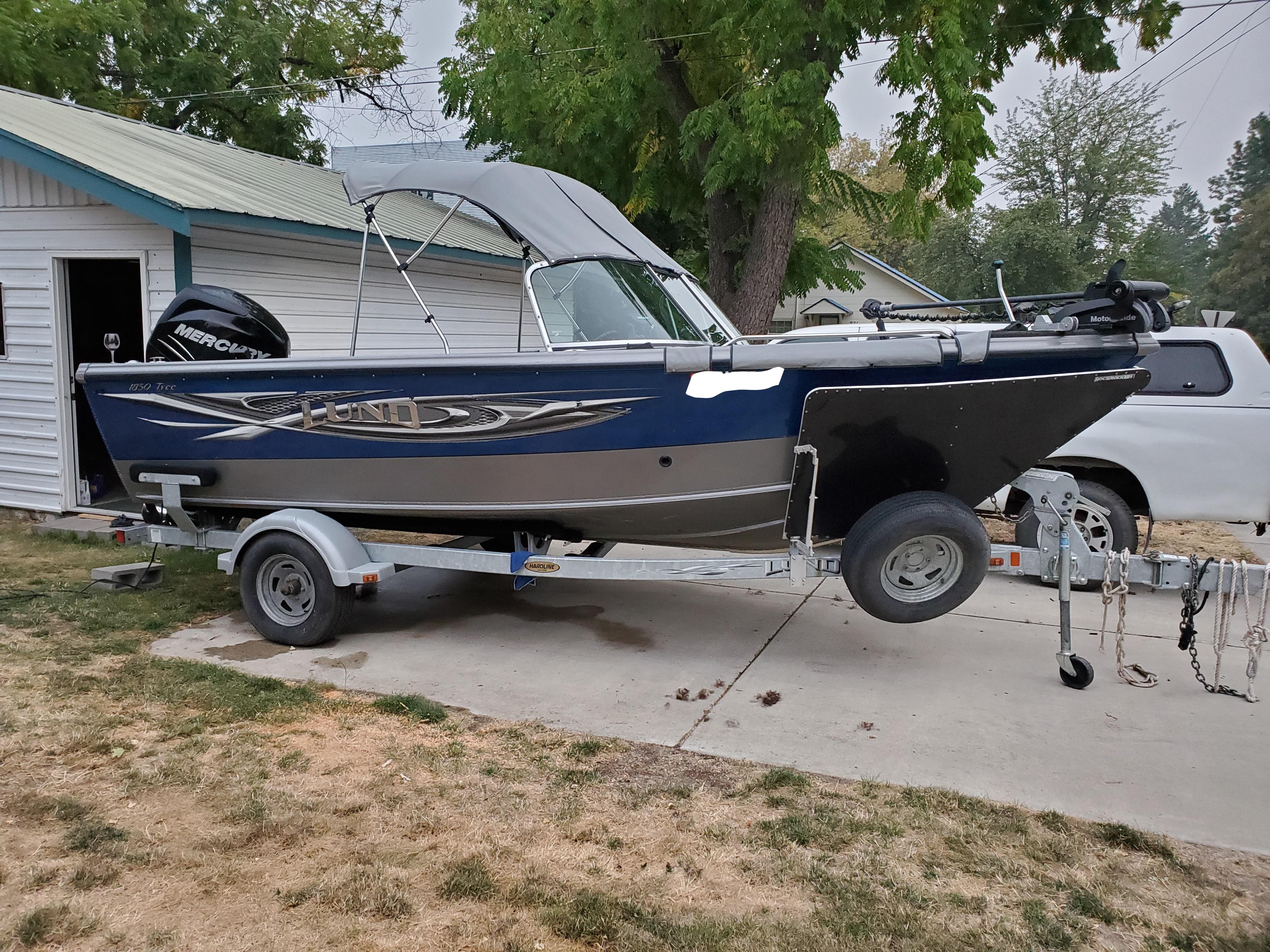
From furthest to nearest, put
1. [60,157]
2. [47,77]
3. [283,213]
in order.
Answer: [47,77]
[283,213]
[60,157]

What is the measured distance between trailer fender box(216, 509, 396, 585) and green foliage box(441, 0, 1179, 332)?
6.75m

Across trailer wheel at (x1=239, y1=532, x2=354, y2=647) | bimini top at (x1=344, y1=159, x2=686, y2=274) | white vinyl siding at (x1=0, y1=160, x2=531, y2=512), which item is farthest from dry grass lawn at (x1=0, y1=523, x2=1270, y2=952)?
white vinyl siding at (x1=0, y1=160, x2=531, y2=512)

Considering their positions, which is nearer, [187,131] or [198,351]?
[198,351]

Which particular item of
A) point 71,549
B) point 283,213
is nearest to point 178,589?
point 71,549

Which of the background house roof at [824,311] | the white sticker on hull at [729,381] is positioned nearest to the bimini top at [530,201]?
the white sticker on hull at [729,381]

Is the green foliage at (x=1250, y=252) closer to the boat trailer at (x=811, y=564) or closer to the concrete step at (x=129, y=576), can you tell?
the boat trailer at (x=811, y=564)

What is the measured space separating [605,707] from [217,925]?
2309 mm

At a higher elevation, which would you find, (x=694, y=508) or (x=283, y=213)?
(x=283, y=213)

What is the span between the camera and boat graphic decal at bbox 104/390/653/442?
5.30 meters

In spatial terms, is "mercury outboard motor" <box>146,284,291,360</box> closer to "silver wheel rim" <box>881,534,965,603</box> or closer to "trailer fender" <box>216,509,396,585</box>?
"trailer fender" <box>216,509,396,585</box>

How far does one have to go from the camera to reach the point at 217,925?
10.0 ft

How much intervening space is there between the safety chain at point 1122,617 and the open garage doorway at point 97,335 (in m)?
7.72

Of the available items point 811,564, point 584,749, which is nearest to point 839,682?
point 811,564

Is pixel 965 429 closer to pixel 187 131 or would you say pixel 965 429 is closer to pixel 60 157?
pixel 60 157
